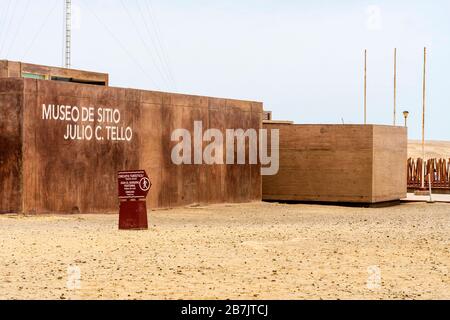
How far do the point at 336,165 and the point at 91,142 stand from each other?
32.9ft

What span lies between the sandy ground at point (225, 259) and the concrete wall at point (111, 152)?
127 cm

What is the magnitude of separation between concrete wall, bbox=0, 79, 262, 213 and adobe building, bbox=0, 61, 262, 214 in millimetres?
28

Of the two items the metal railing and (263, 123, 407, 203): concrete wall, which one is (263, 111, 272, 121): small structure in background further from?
(263, 123, 407, 203): concrete wall

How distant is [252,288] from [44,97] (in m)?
13.4

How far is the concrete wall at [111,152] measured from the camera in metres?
21.8

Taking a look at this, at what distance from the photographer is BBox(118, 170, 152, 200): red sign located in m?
18.0

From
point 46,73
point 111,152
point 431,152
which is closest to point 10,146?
point 111,152

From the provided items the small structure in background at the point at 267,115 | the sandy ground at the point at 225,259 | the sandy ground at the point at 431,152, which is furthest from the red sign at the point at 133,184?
the sandy ground at the point at 431,152

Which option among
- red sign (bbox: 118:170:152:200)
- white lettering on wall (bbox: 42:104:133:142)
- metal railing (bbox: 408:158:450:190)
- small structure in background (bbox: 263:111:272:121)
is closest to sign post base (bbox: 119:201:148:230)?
red sign (bbox: 118:170:152:200)

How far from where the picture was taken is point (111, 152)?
24.1 metres

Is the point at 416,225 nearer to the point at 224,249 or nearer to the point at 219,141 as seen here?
the point at 224,249

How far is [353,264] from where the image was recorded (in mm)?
12719

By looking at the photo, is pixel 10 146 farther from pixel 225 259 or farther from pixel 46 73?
pixel 225 259

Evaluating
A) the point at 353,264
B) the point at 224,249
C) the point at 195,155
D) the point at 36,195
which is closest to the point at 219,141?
the point at 195,155
